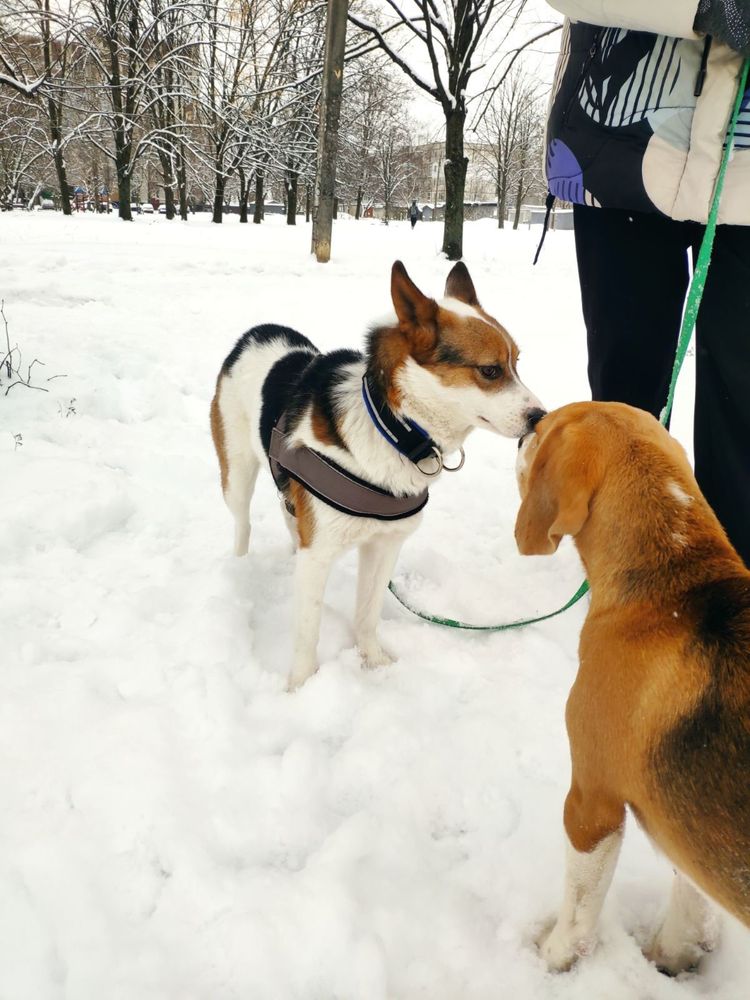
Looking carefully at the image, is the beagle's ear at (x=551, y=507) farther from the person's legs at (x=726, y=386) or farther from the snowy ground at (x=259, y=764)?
the snowy ground at (x=259, y=764)

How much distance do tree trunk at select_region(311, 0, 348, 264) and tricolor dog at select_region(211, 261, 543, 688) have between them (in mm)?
9787

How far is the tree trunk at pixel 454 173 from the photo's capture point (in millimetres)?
13883

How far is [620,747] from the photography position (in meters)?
1.31

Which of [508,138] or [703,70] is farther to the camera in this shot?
[508,138]

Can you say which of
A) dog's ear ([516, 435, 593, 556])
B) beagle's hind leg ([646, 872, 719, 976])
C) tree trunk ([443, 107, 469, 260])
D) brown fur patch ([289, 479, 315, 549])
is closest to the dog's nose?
dog's ear ([516, 435, 593, 556])

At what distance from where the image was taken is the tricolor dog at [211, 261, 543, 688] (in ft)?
7.55

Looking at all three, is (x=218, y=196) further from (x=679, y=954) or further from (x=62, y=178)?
(x=679, y=954)

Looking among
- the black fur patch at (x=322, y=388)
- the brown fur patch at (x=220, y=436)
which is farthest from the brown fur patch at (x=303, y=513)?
the brown fur patch at (x=220, y=436)

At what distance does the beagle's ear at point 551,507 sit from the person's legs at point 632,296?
3.27ft

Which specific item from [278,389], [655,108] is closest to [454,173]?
[278,389]

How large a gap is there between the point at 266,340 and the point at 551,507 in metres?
2.12

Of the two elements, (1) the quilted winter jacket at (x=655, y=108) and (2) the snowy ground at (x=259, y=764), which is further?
(1) the quilted winter jacket at (x=655, y=108)

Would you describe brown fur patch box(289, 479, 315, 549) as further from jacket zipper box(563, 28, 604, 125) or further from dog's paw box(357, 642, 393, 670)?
jacket zipper box(563, 28, 604, 125)

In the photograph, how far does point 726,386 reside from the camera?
2.01 metres
